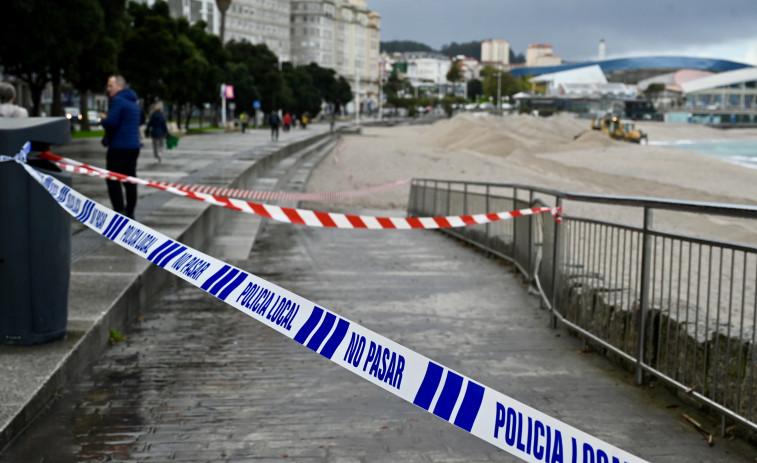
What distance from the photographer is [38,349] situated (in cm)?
568

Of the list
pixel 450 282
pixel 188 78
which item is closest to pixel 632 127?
pixel 188 78

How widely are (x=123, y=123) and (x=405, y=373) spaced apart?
9030mm

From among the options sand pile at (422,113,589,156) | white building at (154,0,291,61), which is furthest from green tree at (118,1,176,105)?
white building at (154,0,291,61)

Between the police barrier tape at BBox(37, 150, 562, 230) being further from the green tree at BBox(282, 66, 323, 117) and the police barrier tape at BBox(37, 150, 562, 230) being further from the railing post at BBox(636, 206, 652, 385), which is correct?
the green tree at BBox(282, 66, 323, 117)

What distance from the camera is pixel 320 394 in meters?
5.53

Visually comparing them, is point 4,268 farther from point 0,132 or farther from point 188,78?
point 188,78

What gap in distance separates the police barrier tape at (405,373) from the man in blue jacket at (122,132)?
759 cm

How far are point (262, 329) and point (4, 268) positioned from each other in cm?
221

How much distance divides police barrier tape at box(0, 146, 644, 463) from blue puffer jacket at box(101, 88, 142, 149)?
762cm

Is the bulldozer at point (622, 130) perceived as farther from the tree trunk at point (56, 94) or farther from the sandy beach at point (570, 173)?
the tree trunk at point (56, 94)

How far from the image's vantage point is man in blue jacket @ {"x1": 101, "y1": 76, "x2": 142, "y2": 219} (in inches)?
445

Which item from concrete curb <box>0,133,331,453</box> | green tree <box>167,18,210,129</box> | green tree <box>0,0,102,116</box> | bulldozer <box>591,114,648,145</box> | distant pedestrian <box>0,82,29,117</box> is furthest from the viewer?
bulldozer <box>591,114,648,145</box>

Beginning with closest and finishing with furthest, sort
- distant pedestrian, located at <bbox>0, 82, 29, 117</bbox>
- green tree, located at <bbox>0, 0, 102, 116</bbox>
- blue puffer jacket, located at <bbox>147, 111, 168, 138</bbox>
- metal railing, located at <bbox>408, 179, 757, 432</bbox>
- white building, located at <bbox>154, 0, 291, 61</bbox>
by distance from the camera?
metal railing, located at <bbox>408, 179, 757, 432</bbox> < distant pedestrian, located at <bbox>0, 82, 29, 117</bbox> < blue puffer jacket, located at <bbox>147, 111, 168, 138</bbox> < green tree, located at <bbox>0, 0, 102, 116</bbox> < white building, located at <bbox>154, 0, 291, 61</bbox>

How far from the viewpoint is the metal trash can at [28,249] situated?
18.4ft
